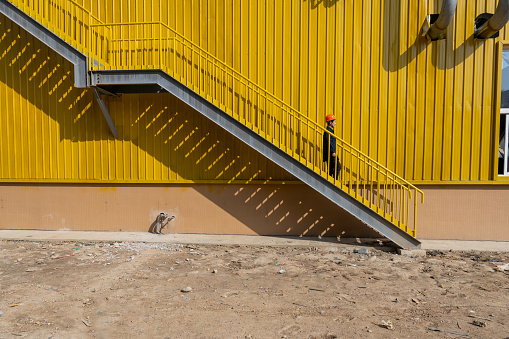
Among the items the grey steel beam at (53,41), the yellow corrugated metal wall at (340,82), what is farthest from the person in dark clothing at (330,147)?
the grey steel beam at (53,41)

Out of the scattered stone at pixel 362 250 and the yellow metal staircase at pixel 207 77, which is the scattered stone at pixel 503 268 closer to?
the yellow metal staircase at pixel 207 77

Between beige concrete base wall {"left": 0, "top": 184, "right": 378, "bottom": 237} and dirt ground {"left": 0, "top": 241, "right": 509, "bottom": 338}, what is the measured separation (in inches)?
37.0

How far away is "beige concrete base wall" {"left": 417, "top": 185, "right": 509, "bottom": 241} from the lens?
7.61 m

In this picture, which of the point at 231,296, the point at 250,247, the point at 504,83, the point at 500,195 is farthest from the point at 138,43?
the point at 500,195

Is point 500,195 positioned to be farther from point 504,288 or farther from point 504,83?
point 504,288

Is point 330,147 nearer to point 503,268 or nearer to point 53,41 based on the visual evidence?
point 503,268

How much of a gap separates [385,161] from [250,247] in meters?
3.58

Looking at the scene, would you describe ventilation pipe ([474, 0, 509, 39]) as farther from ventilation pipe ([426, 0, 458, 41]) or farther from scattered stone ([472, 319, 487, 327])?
scattered stone ([472, 319, 487, 327])

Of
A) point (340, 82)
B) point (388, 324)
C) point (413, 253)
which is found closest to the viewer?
point (388, 324)

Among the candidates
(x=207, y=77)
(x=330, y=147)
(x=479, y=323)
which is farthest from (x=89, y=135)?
(x=479, y=323)

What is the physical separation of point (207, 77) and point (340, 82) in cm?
307

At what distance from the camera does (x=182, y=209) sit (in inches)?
328

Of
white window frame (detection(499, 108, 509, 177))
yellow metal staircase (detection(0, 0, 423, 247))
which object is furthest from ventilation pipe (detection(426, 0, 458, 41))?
yellow metal staircase (detection(0, 0, 423, 247))

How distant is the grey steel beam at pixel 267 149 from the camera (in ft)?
22.6
